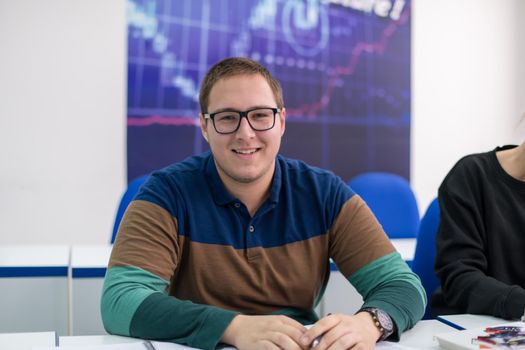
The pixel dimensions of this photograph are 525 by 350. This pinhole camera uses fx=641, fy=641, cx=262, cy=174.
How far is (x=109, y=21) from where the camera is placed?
3480 mm

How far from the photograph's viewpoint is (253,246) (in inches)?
57.7

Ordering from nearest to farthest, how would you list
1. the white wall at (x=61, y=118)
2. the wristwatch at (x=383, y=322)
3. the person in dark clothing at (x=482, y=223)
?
the wristwatch at (x=383, y=322) → the person in dark clothing at (x=482, y=223) → the white wall at (x=61, y=118)

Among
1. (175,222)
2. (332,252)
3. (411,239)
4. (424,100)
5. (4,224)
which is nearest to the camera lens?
(175,222)

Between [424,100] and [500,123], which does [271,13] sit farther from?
[500,123]

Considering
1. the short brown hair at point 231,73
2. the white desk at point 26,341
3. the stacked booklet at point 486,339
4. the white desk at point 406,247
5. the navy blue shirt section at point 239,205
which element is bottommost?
the white desk at point 406,247

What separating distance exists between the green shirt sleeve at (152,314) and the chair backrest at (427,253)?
76 centimetres

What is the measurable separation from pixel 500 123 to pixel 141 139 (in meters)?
2.53

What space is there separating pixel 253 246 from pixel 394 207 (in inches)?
69.2

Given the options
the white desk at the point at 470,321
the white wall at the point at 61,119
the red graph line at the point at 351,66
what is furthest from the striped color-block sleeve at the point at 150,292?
the red graph line at the point at 351,66

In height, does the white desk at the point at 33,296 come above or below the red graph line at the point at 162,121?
below

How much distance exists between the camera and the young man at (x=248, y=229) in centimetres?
138

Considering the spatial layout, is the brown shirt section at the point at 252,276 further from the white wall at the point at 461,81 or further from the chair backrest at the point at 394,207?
the white wall at the point at 461,81

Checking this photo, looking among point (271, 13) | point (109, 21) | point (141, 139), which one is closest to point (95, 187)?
point (141, 139)

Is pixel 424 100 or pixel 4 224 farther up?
pixel 424 100
